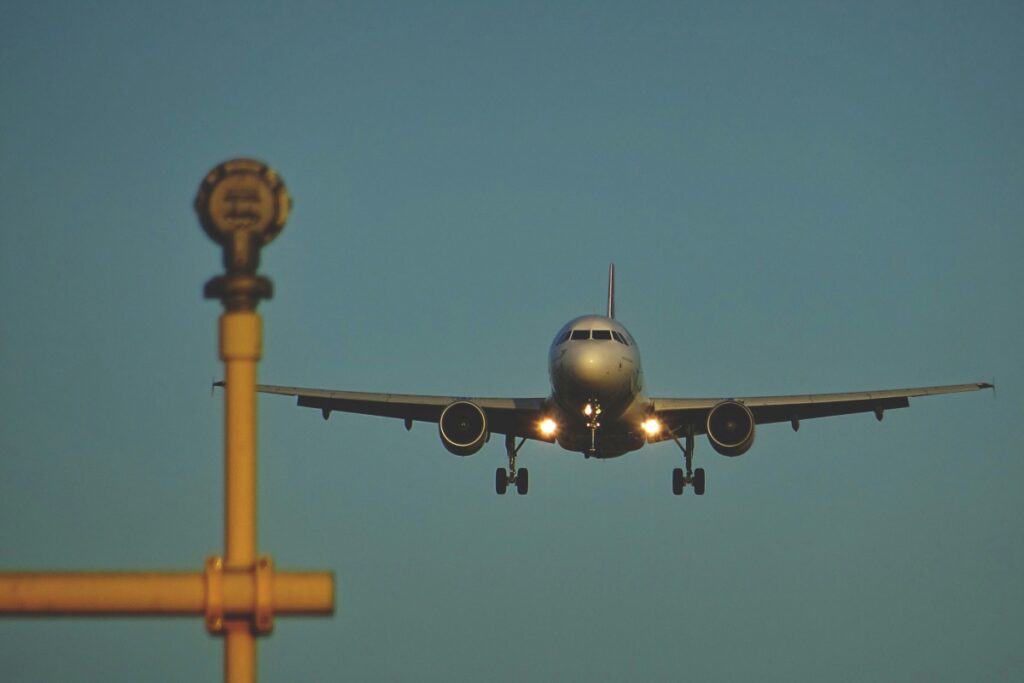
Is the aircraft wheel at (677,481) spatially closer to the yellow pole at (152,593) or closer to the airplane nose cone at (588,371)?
the airplane nose cone at (588,371)

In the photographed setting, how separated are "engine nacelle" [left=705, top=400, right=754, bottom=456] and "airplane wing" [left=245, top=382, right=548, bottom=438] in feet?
14.2

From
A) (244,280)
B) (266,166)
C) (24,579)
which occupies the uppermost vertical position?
(266,166)

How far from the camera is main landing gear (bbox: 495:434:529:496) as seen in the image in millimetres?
43375

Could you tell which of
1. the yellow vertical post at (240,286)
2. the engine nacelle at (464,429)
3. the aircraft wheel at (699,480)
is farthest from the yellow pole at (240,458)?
the aircraft wheel at (699,480)

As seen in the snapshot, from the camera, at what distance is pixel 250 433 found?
676cm

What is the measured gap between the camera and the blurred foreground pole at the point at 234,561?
637cm

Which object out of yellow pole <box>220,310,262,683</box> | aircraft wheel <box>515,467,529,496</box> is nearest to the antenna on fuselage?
aircraft wheel <box>515,467,529,496</box>

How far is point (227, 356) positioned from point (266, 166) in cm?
86

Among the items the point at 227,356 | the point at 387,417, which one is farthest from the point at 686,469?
the point at 227,356

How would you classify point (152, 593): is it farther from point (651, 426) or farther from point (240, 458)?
point (651, 426)

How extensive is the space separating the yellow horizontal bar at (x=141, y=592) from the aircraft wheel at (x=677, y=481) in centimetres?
3794

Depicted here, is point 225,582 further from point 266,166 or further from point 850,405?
point 850,405

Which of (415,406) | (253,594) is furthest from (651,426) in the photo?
(253,594)

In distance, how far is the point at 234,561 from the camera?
664cm
